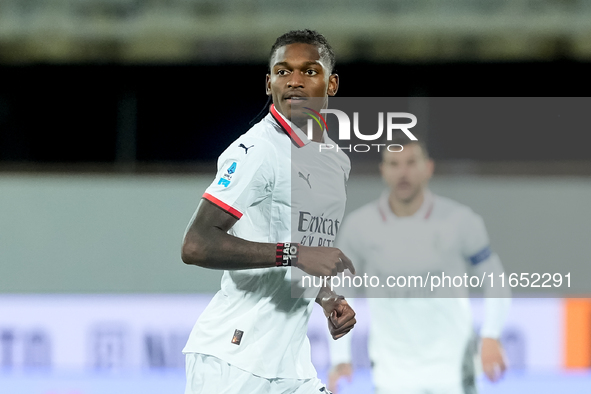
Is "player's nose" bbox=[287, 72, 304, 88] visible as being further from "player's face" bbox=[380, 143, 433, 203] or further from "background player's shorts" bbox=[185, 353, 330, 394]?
"player's face" bbox=[380, 143, 433, 203]

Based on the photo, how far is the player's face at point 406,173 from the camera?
12.2 feet

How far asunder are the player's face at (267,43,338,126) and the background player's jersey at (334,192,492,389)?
1.38 meters

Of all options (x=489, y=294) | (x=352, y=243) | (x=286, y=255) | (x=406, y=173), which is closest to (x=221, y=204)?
(x=286, y=255)

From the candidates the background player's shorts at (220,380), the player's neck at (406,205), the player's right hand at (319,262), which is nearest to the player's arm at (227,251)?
the player's right hand at (319,262)

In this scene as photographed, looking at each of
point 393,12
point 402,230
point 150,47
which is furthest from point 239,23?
point 402,230

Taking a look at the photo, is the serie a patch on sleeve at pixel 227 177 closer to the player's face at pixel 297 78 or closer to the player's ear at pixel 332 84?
the player's face at pixel 297 78

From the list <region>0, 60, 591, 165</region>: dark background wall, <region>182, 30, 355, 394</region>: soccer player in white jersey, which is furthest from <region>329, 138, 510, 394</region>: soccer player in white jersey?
<region>0, 60, 591, 165</region>: dark background wall

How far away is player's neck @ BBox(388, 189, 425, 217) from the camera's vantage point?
381 centimetres

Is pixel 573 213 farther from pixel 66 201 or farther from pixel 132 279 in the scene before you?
Answer: pixel 66 201

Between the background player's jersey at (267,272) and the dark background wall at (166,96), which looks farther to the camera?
the dark background wall at (166,96)

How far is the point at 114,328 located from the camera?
16.9 ft

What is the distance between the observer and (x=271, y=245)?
2.09 m

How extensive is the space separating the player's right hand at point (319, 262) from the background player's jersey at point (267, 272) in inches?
4.6

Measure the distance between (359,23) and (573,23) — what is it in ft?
7.10
